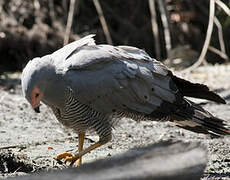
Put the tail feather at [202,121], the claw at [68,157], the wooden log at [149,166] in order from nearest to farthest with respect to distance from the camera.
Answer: the wooden log at [149,166] → the claw at [68,157] → the tail feather at [202,121]

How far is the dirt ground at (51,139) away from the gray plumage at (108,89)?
347 mm

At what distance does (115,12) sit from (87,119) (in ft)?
23.9

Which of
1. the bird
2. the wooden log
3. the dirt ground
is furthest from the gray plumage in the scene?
the wooden log

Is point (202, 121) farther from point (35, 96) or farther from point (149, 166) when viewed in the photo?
point (149, 166)

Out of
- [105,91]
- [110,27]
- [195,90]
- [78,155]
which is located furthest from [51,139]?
[110,27]

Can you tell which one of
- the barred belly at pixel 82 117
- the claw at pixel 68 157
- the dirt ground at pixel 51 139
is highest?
the barred belly at pixel 82 117

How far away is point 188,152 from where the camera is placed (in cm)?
321

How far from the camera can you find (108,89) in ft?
15.1

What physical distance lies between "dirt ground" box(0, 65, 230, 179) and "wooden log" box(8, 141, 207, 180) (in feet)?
3.10

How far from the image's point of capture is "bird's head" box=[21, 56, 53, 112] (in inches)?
173

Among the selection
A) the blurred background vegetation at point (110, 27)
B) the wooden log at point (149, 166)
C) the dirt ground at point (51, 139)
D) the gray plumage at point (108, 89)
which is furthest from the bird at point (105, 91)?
the blurred background vegetation at point (110, 27)

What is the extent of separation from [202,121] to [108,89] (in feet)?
3.01

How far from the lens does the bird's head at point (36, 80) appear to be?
14.4 ft

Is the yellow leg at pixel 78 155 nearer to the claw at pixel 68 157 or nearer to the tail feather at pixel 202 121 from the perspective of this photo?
the claw at pixel 68 157
